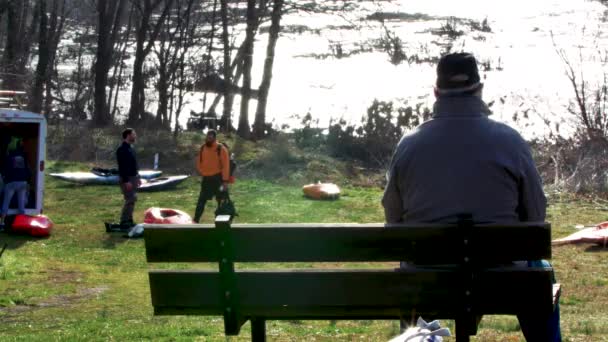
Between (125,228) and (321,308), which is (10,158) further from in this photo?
(321,308)

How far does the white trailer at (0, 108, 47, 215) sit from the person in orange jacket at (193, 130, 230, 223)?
269 centimetres

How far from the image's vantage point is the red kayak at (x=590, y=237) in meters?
16.2

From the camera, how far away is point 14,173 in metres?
18.4

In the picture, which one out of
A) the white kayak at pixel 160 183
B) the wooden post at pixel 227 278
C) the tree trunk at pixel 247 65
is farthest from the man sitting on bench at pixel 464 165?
the tree trunk at pixel 247 65

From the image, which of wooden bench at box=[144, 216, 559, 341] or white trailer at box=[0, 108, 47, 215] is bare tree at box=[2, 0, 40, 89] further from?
wooden bench at box=[144, 216, 559, 341]

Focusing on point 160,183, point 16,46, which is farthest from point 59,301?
point 16,46

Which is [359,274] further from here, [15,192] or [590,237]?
[15,192]

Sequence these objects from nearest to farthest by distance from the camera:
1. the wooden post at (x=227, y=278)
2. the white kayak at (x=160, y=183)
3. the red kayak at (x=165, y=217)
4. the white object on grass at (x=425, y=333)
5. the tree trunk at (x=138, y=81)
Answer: the white object on grass at (x=425, y=333) < the wooden post at (x=227, y=278) < the red kayak at (x=165, y=217) < the white kayak at (x=160, y=183) < the tree trunk at (x=138, y=81)

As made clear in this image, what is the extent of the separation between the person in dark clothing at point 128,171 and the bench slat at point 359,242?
12.8m

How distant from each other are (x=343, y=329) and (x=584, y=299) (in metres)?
3.96

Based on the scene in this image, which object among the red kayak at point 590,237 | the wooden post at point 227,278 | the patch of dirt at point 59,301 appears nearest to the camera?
the wooden post at point 227,278

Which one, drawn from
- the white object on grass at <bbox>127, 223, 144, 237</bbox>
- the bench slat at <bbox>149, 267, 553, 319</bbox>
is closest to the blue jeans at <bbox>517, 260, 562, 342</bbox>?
the bench slat at <bbox>149, 267, 553, 319</bbox>

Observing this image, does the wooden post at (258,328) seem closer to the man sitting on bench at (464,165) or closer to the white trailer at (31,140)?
the man sitting on bench at (464,165)

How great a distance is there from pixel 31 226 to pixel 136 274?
161 inches
